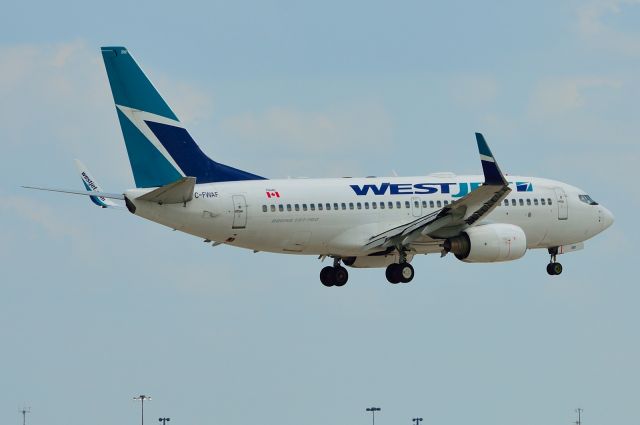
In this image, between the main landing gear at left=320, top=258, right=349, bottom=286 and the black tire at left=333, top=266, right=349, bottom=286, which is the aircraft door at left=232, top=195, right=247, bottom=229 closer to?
the main landing gear at left=320, top=258, right=349, bottom=286

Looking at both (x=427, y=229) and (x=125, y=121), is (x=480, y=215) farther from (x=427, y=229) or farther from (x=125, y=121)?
(x=125, y=121)

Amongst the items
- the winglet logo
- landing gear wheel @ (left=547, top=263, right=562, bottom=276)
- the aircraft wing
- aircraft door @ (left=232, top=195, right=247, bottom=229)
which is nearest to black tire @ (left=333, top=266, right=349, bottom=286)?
the aircraft wing

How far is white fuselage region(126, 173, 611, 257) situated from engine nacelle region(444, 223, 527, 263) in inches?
80.7

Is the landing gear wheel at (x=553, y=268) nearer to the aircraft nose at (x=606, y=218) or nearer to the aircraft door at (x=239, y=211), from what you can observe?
the aircraft nose at (x=606, y=218)

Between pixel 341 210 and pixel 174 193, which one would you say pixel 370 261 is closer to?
pixel 341 210

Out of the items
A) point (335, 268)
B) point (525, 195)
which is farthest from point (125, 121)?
point (525, 195)

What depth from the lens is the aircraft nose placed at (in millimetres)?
102562

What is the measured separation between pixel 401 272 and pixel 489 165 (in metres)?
9.34

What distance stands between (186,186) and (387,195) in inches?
474

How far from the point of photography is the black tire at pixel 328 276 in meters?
98.3

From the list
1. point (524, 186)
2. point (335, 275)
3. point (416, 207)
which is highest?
point (524, 186)

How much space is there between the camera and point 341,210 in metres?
93.6

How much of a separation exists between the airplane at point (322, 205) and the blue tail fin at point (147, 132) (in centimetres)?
5

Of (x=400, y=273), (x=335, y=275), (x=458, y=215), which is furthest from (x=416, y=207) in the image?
(x=335, y=275)
